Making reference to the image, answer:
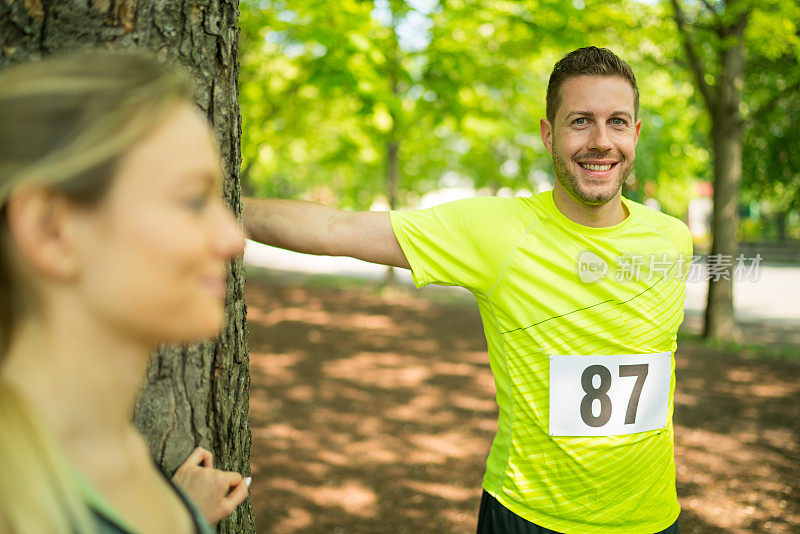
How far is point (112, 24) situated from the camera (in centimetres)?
139

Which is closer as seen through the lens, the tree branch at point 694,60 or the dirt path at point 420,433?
the dirt path at point 420,433

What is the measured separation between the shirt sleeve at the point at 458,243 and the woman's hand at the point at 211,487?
0.88 m

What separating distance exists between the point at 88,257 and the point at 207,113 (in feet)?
2.71

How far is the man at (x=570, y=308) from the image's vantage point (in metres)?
1.99

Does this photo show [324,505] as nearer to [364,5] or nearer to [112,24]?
[112,24]

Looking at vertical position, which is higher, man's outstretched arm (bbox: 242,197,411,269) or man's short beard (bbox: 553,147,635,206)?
man's short beard (bbox: 553,147,635,206)

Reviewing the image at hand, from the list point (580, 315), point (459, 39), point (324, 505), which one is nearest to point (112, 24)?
point (580, 315)

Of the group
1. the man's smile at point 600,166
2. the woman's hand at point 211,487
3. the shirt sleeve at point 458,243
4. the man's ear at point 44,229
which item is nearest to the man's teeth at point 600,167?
the man's smile at point 600,166

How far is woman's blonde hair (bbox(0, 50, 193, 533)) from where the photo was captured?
0.80 m
